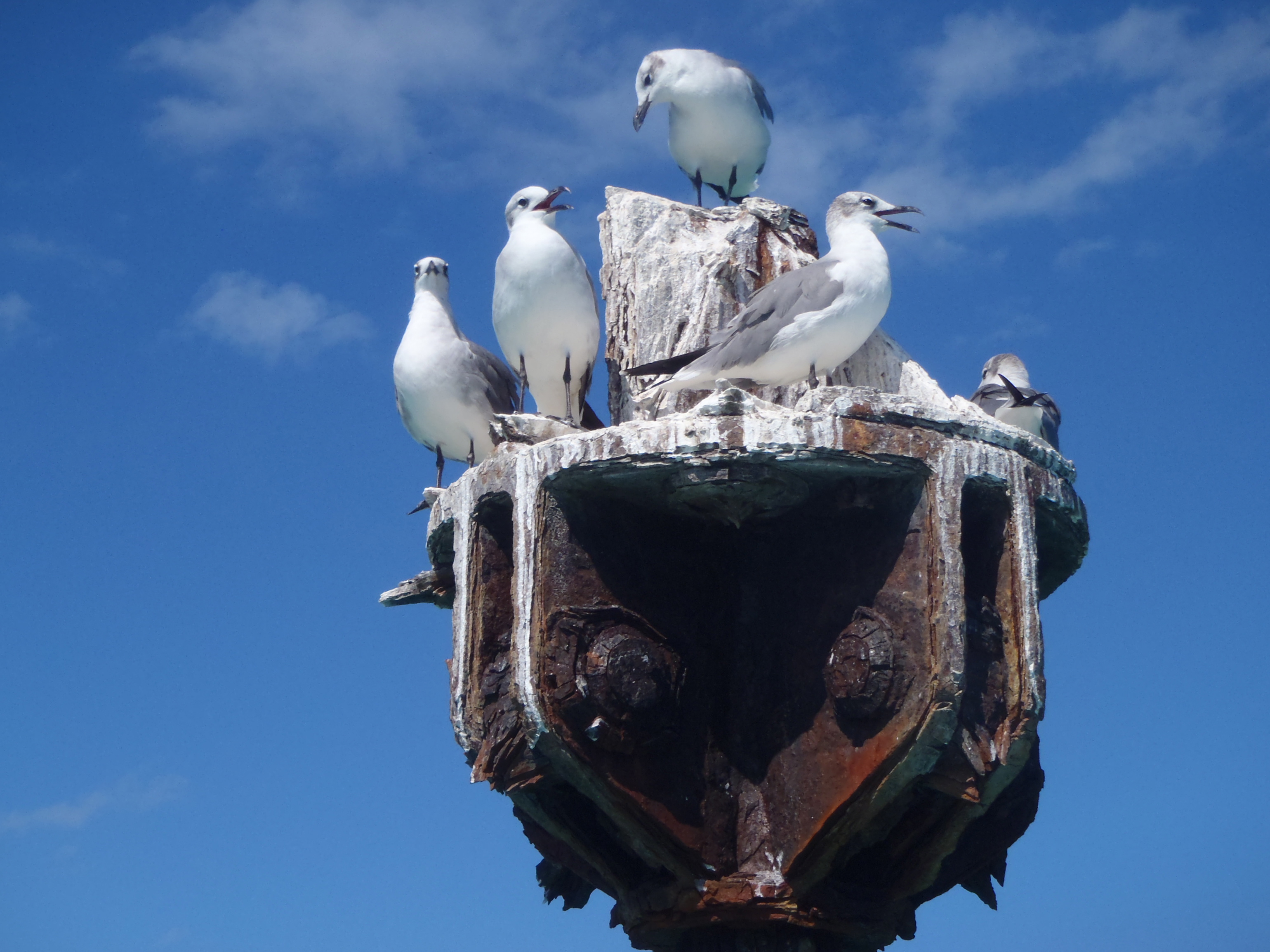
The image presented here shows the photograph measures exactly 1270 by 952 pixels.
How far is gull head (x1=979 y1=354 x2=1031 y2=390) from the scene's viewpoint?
464 inches

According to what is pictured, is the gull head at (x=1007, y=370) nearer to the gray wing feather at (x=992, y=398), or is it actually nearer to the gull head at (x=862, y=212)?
the gray wing feather at (x=992, y=398)

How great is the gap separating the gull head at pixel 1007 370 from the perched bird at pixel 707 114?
2355mm

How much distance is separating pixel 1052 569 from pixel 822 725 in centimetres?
170

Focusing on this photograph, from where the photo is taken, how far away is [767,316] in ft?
24.6

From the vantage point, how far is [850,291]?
25.0 feet

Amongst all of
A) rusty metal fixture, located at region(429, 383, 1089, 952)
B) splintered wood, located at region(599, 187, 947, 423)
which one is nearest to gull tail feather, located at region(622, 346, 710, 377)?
splintered wood, located at region(599, 187, 947, 423)

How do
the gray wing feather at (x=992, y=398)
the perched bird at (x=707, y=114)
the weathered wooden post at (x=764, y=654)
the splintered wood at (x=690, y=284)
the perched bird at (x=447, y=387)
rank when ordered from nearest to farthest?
1. the weathered wooden post at (x=764, y=654)
2. the splintered wood at (x=690, y=284)
3. the perched bird at (x=447, y=387)
4. the gray wing feather at (x=992, y=398)
5. the perched bird at (x=707, y=114)

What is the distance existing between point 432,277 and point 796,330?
3854mm

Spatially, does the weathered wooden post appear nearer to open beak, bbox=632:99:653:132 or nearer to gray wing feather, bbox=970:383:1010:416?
gray wing feather, bbox=970:383:1010:416

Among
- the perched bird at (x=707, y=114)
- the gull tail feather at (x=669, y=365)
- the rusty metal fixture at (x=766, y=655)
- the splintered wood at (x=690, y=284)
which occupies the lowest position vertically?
the rusty metal fixture at (x=766, y=655)

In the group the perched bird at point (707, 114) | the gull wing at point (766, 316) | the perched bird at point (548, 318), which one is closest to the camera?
the gull wing at point (766, 316)

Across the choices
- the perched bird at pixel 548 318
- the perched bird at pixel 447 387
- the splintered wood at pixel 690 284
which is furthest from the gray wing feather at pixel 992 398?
the perched bird at pixel 447 387

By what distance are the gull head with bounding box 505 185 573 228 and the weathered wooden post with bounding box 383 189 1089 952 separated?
124 inches

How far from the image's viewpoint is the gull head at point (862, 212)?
27.5 ft
